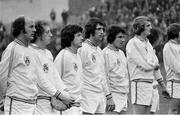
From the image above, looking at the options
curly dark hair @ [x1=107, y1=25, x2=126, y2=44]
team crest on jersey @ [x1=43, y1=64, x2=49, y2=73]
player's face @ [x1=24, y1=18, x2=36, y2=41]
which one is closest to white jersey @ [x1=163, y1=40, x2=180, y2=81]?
curly dark hair @ [x1=107, y1=25, x2=126, y2=44]

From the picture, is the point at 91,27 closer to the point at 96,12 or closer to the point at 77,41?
the point at 77,41

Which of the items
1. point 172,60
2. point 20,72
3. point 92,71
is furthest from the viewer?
point 172,60

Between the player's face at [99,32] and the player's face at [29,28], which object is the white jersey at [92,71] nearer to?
the player's face at [99,32]

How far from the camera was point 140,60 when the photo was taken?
8.92 m

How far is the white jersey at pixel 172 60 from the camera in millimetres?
9875

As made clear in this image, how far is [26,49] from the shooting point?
659 cm

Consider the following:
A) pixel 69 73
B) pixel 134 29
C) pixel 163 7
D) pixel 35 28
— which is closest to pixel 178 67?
pixel 134 29

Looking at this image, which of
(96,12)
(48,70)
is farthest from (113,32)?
(96,12)

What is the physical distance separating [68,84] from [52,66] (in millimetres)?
555

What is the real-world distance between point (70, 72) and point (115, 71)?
130 cm

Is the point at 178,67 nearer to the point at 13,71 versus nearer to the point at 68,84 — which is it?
the point at 68,84

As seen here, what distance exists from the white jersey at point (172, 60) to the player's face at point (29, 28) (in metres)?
3.93

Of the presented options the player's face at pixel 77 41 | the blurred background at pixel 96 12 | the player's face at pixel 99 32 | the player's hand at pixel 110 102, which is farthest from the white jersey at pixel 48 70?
the blurred background at pixel 96 12

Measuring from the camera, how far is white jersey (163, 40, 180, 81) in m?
9.88
